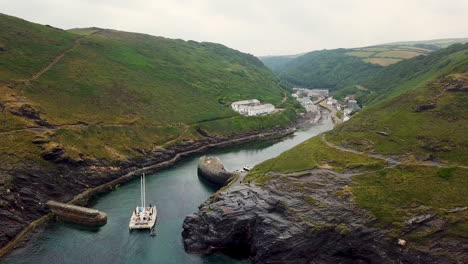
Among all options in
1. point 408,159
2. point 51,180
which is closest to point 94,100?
point 51,180

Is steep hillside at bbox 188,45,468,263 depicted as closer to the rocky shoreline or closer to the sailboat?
the sailboat

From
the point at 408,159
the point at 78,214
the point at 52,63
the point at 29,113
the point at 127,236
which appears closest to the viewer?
the point at 127,236

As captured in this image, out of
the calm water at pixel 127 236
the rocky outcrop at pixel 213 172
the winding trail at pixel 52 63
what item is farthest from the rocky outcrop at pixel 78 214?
the winding trail at pixel 52 63

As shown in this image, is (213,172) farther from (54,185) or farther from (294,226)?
(294,226)

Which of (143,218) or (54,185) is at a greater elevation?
(54,185)

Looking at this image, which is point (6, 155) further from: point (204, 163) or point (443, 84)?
point (443, 84)

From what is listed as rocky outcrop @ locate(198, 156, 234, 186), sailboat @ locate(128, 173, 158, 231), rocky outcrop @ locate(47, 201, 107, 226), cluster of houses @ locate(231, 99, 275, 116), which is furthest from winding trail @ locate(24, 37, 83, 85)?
cluster of houses @ locate(231, 99, 275, 116)

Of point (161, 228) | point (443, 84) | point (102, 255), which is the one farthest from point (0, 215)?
point (443, 84)

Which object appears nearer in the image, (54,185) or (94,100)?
(54,185)
